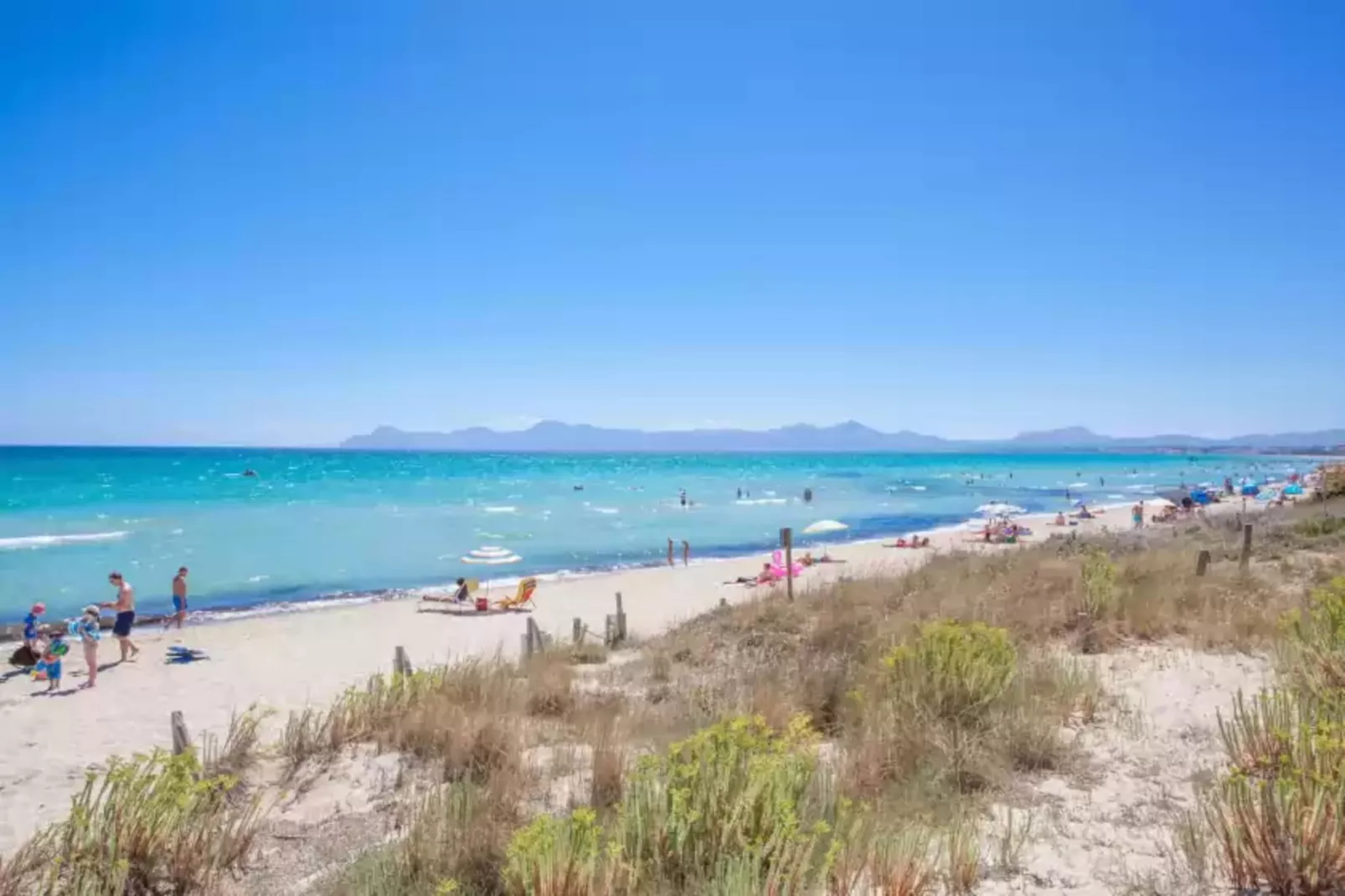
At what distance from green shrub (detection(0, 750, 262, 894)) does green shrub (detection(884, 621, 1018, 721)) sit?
13.9 feet

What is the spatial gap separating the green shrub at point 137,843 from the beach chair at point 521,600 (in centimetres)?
1556

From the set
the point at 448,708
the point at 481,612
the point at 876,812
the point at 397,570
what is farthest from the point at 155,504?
the point at 876,812

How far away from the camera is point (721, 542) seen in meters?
35.1

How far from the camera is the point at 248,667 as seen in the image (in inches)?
554

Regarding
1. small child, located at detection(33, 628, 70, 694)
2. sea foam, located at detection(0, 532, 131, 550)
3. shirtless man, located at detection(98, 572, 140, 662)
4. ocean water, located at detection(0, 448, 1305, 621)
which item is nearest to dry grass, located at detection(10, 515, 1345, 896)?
small child, located at detection(33, 628, 70, 694)

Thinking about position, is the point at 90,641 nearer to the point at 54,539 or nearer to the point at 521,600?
the point at 521,600

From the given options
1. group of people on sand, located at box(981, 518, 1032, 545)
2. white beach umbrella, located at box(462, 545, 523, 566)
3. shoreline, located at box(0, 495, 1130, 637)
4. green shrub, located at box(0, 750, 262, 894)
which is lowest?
shoreline, located at box(0, 495, 1130, 637)

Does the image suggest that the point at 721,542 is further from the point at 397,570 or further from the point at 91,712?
the point at 91,712

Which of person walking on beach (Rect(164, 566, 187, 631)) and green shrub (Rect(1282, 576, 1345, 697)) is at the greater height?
green shrub (Rect(1282, 576, 1345, 697))

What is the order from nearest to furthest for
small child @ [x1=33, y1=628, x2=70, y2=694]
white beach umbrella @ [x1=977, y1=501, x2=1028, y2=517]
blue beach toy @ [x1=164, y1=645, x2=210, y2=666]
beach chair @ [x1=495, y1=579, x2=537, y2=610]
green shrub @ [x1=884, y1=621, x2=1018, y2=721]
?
1. green shrub @ [x1=884, y1=621, x2=1018, y2=721]
2. small child @ [x1=33, y1=628, x2=70, y2=694]
3. blue beach toy @ [x1=164, y1=645, x2=210, y2=666]
4. beach chair @ [x1=495, y1=579, x2=537, y2=610]
5. white beach umbrella @ [x1=977, y1=501, x2=1028, y2=517]

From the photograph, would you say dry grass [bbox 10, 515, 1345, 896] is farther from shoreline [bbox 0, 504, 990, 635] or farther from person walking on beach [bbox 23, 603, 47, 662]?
shoreline [bbox 0, 504, 990, 635]

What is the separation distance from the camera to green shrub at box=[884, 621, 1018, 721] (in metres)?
5.39

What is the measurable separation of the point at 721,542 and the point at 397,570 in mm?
14072

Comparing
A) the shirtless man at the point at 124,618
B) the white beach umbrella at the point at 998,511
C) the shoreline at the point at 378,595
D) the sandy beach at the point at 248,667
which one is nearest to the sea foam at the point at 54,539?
A: the shoreline at the point at 378,595
